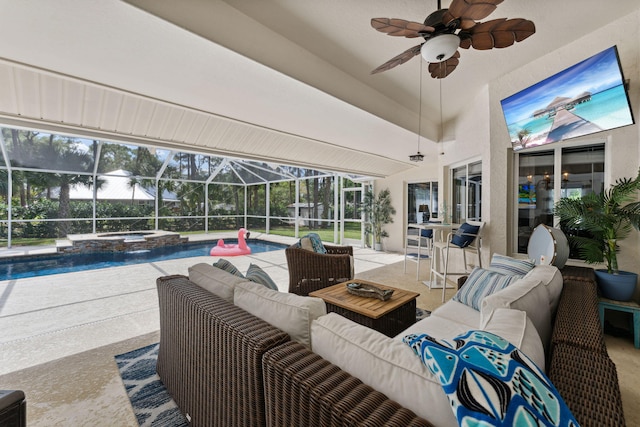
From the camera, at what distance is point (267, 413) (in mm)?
1029

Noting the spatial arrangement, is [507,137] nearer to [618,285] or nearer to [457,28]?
[618,285]

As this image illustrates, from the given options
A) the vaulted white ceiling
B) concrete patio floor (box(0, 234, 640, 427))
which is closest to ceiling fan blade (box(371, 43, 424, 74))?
the vaulted white ceiling

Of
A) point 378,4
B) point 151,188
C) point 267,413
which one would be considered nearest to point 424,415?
point 267,413

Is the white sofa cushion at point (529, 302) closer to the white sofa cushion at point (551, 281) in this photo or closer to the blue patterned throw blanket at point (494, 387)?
the white sofa cushion at point (551, 281)

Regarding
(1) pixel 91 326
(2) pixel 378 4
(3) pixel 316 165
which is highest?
(2) pixel 378 4

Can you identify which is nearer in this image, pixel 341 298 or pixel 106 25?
pixel 106 25

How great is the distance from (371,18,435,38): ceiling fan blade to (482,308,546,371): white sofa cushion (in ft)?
5.91

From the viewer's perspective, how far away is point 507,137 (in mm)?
3621

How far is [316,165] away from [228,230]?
24.9ft

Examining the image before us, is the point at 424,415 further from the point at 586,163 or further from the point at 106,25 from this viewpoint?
the point at 586,163

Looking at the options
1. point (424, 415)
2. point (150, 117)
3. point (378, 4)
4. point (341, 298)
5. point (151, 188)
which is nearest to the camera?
point (424, 415)

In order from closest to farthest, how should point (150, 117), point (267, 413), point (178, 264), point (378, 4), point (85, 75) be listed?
point (267, 413) < point (378, 4) < point (85, 75) < point (150, 117) < point (178, 264)

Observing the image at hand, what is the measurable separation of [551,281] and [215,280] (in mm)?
2351

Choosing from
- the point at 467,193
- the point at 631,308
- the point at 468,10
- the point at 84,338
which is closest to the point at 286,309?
the point at 468,10
